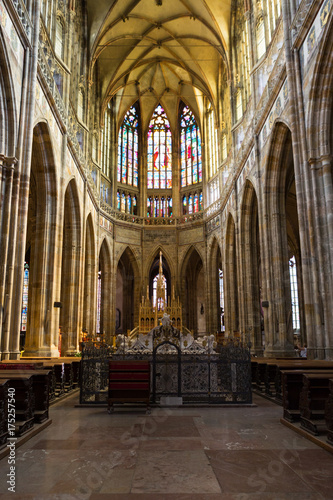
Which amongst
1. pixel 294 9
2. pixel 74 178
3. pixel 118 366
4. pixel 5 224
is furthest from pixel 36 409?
pixel 74 178

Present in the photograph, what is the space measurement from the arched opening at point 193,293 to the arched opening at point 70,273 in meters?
13.4

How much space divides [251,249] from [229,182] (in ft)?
18.7

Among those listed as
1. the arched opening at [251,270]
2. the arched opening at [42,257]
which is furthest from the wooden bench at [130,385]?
the arched opening at [251,270]

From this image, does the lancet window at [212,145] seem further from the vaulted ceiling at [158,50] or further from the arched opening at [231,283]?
the arched opening at [231,283]

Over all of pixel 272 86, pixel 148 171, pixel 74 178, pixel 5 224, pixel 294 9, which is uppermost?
pixel 148 171

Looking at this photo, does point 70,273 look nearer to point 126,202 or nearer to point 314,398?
point 126,202

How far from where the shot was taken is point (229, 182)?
26344 millimetres

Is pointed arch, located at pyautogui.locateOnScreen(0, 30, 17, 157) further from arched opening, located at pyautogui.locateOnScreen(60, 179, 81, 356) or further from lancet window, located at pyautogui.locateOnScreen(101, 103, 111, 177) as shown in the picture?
lancet window, located at pyautogui.locateOnScreen(101, 103, 111, 177)

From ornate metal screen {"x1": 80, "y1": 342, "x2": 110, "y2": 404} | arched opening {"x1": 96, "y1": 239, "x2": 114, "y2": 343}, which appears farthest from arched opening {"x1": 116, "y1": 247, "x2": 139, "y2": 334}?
ornate metal screen {"x1": 80, "y1": 342, "x2": 110, "y2": 404}

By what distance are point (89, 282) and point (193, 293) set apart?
13.6 m

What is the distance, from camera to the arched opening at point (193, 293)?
3494 cm

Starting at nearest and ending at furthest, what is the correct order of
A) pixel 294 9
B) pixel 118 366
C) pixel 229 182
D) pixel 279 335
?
pixel 118 366
pixel 294 9
pixel 279 335
pixel 229 182

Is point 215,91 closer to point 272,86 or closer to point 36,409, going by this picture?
point 272,86

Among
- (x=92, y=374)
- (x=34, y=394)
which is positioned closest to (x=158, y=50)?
(x=92, y=374)
